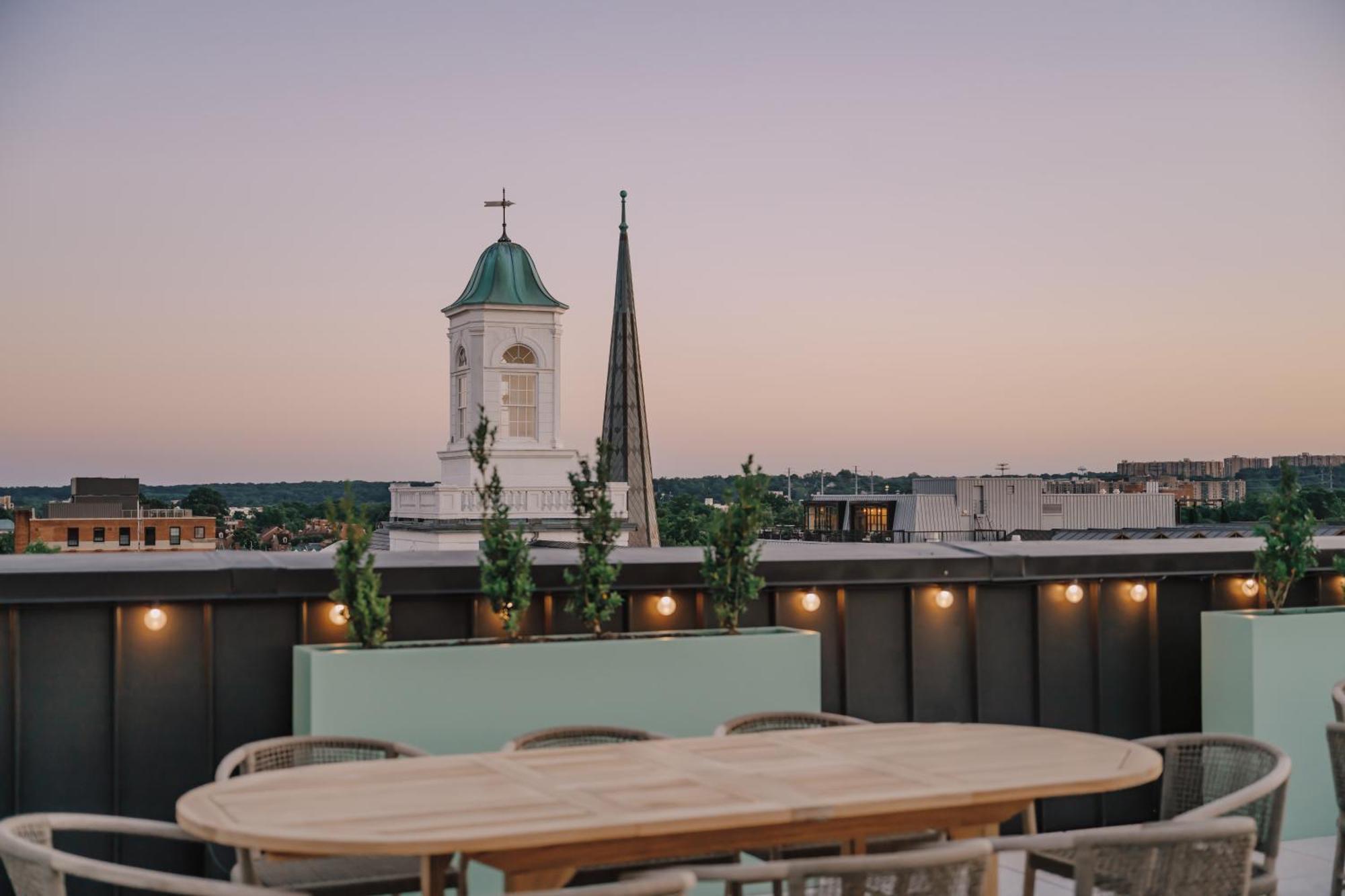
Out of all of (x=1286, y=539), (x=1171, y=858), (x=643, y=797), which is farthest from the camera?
(x=1286, y=539)

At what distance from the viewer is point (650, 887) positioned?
126 inches

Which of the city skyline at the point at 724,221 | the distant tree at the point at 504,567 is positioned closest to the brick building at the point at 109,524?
the city skyline at the point at 724,221

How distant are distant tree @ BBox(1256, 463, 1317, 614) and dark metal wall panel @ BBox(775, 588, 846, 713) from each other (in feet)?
7.20

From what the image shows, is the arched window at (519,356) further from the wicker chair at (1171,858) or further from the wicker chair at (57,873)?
the wicker chair at (1171,858)

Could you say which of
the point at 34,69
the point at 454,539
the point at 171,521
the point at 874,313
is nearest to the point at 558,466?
the point at 454,539

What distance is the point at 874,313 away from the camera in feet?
101

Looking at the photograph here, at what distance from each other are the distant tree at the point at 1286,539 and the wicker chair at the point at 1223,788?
2.39 metres

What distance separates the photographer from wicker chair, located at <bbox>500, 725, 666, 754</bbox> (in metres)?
5.12

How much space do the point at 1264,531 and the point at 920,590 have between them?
1.86 meters

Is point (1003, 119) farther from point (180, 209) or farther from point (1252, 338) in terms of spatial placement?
point (180, 209)

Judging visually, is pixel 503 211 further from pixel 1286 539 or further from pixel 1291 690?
pixel 1291 690

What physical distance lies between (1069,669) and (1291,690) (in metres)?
1.07

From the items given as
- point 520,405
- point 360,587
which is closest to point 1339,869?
point 360,587

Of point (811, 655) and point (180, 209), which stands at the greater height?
point (180, 209)
